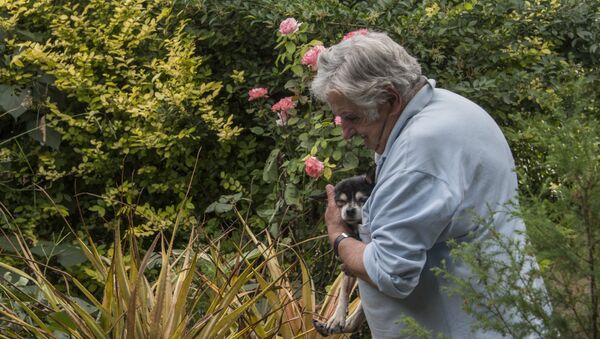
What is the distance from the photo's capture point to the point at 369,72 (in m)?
3.22

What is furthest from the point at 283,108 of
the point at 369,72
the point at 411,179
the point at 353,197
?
the point at 411,179

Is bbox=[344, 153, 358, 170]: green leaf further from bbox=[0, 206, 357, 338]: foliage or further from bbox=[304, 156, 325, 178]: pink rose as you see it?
bbox=[0, 206, 357, 338]: foliage

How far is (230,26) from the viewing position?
21.6ft

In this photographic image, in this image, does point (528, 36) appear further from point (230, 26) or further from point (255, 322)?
point (255, 322)

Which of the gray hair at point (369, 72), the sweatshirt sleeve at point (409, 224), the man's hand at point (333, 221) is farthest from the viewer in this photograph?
the man's hand at point (333, 221)

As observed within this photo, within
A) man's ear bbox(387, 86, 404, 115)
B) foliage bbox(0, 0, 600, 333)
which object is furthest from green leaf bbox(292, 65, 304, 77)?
man's ear bbox(387, 86, 404, 115)

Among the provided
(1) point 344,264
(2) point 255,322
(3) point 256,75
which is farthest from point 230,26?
(1) point 344,264

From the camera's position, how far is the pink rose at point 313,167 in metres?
5.30

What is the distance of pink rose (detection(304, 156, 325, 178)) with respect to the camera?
5.30 metres

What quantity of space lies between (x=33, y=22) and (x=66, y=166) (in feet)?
3.08

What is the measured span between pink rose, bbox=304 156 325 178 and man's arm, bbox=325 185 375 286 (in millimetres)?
1631

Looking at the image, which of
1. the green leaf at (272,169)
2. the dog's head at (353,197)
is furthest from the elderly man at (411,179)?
the green leaf at (272,169)

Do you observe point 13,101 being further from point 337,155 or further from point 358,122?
point 358,122

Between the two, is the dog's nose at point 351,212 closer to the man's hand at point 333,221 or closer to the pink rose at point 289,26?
the man's hand at point 333,221
